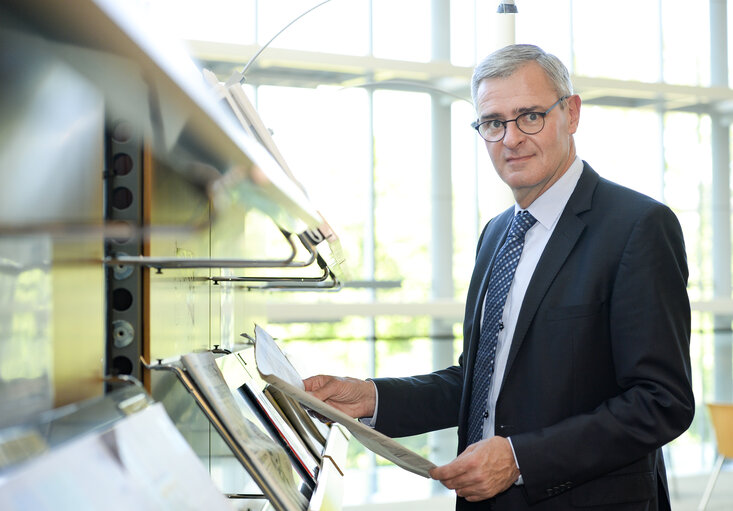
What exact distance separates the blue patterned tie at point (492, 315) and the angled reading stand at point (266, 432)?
38 centimetres

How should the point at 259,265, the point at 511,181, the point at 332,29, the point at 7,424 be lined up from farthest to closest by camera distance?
the point at 332,29 < the point at 511,181 < the point at 259,265 < the point at 7,424

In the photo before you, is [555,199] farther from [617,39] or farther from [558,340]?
[617,39]

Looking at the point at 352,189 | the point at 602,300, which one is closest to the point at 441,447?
the point at 352,189

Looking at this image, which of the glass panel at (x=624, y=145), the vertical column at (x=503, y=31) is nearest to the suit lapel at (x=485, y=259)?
the vertical column at (x=503, y=31)

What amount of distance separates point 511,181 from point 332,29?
5.46 m

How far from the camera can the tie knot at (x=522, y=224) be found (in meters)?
2.33

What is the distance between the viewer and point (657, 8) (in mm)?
8500

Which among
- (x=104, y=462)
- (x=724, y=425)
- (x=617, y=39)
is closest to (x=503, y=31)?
(x=617, y=39)

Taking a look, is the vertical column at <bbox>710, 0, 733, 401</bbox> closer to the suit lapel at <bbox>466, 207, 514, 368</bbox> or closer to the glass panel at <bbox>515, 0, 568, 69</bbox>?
the glass panel at <bbox>515, 0, 568, 69</bbox>

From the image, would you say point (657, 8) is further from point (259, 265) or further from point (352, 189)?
point (259, 265)

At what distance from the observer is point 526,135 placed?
224 centimetres

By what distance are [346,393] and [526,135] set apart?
0.87 meters

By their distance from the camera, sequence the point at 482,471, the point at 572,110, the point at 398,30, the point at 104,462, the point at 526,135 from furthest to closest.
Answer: the point at 398,30
the point at 572,110
the point at 526,135
the point at 482,471
the point at 104,462

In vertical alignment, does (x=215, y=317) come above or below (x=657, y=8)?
below
